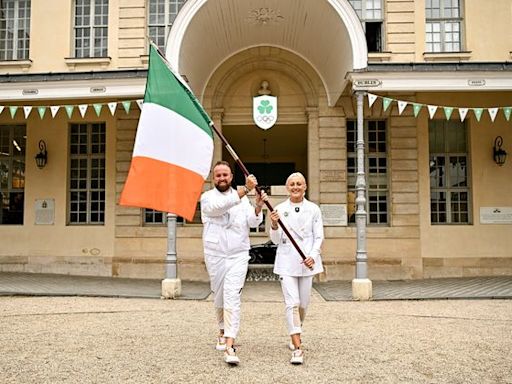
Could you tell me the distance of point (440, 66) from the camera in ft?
31.1

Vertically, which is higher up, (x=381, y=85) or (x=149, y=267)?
(x=381, y=85)

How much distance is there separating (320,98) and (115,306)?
696 cm

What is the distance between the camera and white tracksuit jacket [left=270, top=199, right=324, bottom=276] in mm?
4664

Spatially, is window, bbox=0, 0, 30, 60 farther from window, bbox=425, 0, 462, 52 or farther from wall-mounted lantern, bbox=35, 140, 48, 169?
window, bbox=425, 0, 462, 52

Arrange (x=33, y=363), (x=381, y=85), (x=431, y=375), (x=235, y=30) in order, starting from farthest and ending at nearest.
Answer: (x=235, y=30) → (x=381, y=85) → (x=33, y=363) → (x=431, y=375)

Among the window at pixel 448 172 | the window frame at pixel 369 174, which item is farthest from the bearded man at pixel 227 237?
the window at pixel 448 172

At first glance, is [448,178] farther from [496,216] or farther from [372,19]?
[372,19]

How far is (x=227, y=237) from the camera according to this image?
4.66 meters

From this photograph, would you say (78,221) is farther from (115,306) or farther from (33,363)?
(33,363)

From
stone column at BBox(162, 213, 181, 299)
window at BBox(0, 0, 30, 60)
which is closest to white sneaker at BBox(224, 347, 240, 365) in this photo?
stone column at BBox(162, 213, 181, 299)

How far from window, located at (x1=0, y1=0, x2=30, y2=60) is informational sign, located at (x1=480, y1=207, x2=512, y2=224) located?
1214 centimetres

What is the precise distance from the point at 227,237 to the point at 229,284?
43cm

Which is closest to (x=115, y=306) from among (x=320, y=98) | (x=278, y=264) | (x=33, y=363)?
(x=33, y=363)

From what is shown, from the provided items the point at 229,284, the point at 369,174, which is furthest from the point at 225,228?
the point at 369,174
